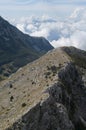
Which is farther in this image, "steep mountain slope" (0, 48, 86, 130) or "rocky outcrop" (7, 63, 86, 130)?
"steep mountain slope" (0, 48, 86, 130)

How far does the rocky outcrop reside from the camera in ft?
237

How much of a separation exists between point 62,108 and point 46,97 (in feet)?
13.0

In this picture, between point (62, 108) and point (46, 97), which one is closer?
point (62, 108)

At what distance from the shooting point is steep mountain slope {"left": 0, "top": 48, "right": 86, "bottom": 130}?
73.1 meters

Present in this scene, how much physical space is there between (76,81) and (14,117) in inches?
1041

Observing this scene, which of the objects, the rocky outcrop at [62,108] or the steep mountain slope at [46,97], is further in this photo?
the steep mountain slope at [46,97]

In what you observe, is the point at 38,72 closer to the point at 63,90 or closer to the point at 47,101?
the point at 63,90

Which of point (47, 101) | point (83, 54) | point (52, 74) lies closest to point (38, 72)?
point (52, 74)

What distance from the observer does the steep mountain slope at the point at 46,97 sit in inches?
2879

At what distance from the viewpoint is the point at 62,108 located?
75438mm

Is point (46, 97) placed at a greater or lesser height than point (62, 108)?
greater

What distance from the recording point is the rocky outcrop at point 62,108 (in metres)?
72.3

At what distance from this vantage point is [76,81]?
95562 millimetres

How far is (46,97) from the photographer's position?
75.9 m
